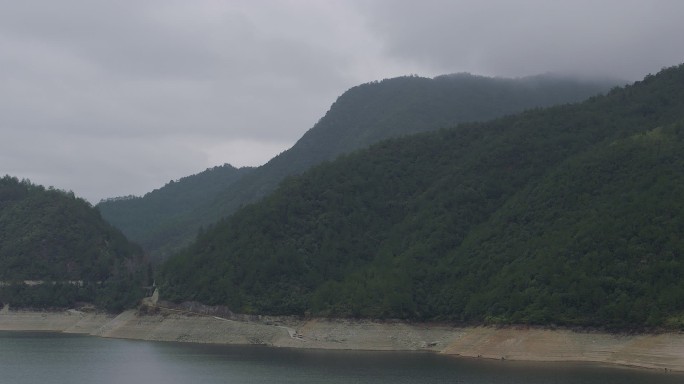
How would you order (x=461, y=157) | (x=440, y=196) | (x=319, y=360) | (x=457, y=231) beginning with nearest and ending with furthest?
1. (x=319, y=360)
2. (x=457, y=231)
3. (x=440, y=196)
4. (x=461, y=157)

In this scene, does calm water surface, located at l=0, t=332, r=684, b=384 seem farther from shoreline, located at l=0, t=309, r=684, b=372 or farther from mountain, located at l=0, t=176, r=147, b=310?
mountain, located at l=0, t=176, r=147, b=310

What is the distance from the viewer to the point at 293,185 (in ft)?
429

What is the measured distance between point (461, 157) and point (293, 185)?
24789mm

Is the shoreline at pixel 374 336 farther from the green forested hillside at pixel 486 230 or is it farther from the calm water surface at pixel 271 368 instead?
the calm water surface at pixel 271 368

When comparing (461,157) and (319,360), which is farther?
(461,157)

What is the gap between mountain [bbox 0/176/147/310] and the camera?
5517 inches

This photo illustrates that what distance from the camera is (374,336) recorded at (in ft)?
316

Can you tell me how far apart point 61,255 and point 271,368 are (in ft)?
291

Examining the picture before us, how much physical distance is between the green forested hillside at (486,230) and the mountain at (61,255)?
2195 cm

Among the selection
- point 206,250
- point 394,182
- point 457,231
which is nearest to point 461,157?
point 394,182

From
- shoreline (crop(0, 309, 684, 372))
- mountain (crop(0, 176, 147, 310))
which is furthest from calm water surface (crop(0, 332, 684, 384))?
mountain (crop(0, 176, 147, 310))

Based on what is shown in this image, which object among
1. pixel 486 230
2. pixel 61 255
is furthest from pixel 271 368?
pixel 61 255

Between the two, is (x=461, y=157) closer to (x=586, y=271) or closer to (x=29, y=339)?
(x=586, y=271)

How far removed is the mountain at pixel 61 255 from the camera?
140 meters
